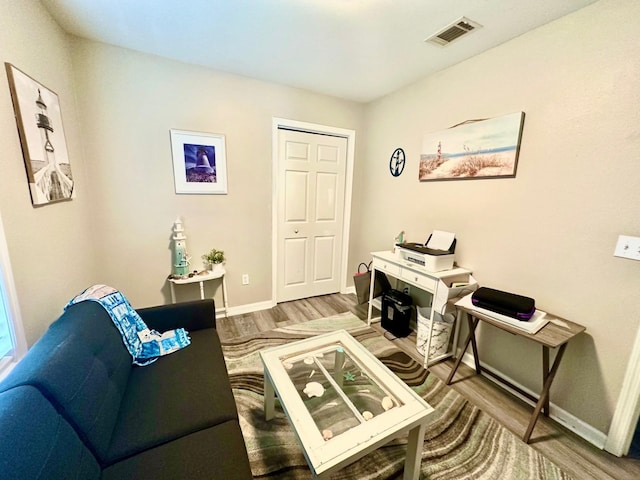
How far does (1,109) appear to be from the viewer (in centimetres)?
113

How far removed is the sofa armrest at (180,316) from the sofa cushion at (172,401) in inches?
9.6

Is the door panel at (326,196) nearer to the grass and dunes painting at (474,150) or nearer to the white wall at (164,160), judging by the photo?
the white wall at (164,160)

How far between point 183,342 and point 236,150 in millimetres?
1860

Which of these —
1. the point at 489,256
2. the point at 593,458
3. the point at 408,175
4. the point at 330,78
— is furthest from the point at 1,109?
the point at 593,458

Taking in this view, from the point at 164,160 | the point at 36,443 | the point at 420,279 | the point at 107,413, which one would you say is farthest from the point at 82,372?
the point at 420,279

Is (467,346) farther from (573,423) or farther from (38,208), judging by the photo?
(38,208)

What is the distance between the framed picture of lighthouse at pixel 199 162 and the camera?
2.33 meters

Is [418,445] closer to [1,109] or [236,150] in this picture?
[1,109]

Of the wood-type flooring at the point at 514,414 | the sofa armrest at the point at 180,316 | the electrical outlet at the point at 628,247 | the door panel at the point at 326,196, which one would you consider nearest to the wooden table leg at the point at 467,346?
the wood-type flooring at the point at 514,414

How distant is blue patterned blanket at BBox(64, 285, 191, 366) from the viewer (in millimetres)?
1381

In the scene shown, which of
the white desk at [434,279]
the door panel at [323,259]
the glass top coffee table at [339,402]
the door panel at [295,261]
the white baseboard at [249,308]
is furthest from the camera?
the door panel at [323,259]

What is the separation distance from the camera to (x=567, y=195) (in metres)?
1.54

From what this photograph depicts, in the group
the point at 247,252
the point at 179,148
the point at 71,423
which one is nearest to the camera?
the point at 71,423

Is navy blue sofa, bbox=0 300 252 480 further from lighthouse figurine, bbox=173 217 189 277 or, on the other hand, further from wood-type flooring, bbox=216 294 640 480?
wood-type flooring, bbox=216 294 640 480
